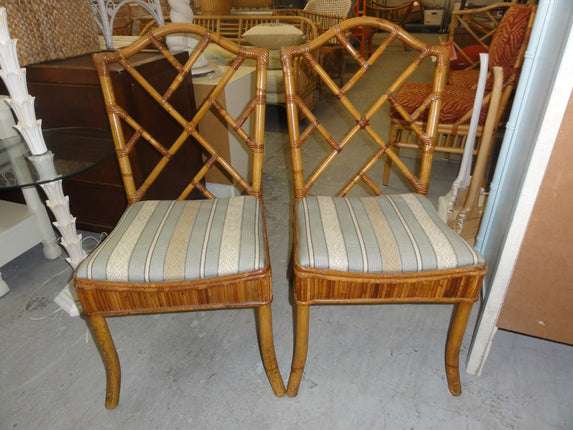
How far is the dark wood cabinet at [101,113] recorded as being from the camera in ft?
4.66

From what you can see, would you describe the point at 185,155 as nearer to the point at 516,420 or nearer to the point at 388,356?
the point at 388,356

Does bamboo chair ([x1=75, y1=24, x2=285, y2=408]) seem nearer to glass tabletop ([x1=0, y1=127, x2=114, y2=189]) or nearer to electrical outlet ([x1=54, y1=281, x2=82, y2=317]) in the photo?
glass tabletop ([x1=0, y1=127, x2=114, y2=189])

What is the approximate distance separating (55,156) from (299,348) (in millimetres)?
1001

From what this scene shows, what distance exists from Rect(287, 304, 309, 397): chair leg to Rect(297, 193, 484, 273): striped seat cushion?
0.50 ft

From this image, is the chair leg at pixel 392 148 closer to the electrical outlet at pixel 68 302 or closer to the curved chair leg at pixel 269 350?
the curved chair leg at pixel 269 350

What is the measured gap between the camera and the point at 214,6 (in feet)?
14.2

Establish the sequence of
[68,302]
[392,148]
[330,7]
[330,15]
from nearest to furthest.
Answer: [68,302] < [392,148] < [330,15] < [330,7]

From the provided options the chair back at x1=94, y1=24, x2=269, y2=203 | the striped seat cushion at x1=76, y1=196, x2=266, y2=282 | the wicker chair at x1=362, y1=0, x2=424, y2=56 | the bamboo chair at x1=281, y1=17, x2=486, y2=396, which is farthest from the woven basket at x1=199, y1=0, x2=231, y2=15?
the striped seat cushion at x1=76, y1=196, x2=266, y2=282

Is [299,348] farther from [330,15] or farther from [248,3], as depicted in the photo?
[248,3]

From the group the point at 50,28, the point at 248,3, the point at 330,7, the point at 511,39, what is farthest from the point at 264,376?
the point at 248,3

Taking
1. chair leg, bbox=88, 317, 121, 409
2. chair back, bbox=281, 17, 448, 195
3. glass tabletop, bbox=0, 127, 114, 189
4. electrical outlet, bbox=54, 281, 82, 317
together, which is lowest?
electrical outlet, bbox=54, 281, 82, 317

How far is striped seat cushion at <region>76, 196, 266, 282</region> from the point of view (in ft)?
3.03

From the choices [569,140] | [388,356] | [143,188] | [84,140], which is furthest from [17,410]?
[569,140]

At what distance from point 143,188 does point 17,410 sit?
728 mm
